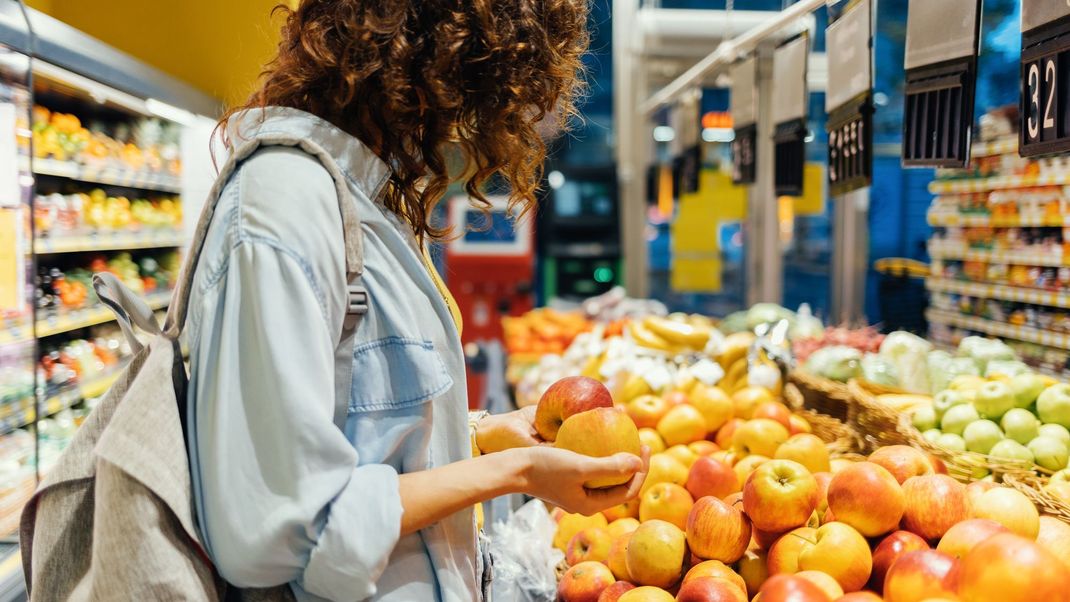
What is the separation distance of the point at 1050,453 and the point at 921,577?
1.13m

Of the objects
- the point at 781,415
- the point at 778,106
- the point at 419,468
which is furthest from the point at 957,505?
the point at 778,106

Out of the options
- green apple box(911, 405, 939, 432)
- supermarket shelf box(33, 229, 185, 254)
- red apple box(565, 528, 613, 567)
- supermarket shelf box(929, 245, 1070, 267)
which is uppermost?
supermarket shelf box(33, 229, 185, 254)

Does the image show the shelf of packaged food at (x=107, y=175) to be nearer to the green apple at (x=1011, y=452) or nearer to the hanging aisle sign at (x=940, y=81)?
the hanging aisle sign at (x=940, y=81)

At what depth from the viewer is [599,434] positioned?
A: 1.44 m

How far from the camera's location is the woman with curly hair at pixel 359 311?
1011mm

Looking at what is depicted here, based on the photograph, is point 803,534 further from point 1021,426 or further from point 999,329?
point 999,329

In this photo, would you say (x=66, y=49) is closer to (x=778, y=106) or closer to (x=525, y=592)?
(x=525, y=592)

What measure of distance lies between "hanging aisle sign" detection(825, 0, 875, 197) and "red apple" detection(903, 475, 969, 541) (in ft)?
4.06

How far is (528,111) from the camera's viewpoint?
131 centimetres

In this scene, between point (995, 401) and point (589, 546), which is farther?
point (995, 401)

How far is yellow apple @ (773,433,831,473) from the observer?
2.19 meters

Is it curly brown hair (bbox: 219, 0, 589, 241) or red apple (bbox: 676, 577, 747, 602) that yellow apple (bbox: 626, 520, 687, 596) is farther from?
curly brown hair (bbox: 219, 0, 589, 241)

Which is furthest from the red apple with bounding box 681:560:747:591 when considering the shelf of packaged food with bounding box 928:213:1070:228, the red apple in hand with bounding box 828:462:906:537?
the shelf of packaged food with bounding box 928:213:1070:228

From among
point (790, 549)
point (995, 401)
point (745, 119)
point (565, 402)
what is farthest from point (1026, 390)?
point (745, 119)
